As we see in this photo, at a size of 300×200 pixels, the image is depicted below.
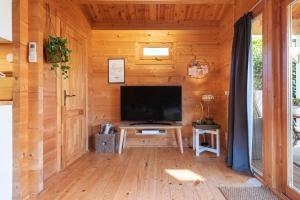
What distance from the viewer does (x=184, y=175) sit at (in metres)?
3.34

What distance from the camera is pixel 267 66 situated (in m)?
2.90

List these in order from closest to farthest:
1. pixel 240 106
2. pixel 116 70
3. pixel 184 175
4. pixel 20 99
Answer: pixel 20 99, pixel 184 175, pixel 240 106, pixel 116 70

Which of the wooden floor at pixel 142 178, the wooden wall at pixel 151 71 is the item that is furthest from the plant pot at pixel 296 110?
the wooden wall at pixel 151 71

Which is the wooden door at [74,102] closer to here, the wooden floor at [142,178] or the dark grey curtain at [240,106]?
the wooden floor at [142,178]

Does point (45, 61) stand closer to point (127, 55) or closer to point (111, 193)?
point (111, 193)

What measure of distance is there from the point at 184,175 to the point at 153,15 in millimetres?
3151

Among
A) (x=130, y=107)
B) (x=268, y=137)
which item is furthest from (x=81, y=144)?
(x=268, y=137)

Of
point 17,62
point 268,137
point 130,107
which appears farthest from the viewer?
point 130,107

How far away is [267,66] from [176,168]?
6.09 feet

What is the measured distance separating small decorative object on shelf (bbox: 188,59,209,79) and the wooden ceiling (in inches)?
30.0

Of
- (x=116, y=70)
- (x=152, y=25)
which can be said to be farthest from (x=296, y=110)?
(x=116, y=70)

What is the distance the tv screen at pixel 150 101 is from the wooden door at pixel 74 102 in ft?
2.67

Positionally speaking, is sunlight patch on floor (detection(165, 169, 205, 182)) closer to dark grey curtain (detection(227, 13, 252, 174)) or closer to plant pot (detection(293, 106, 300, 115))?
dark grey curtain (detection(227, 13, 252, 174))

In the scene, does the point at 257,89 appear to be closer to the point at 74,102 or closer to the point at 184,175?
the point at 184,175
